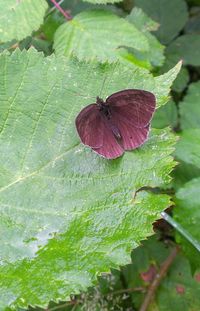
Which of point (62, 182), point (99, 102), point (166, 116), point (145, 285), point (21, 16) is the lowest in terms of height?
point (145, 285)

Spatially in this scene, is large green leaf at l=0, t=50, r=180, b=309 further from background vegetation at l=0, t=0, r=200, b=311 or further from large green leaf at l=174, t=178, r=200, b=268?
large green leaf at l=174, t=178, r=200, b=268

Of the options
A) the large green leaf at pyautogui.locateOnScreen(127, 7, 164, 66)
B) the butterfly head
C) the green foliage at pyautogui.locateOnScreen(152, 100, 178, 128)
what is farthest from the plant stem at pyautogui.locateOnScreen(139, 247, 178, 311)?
the butterfly head

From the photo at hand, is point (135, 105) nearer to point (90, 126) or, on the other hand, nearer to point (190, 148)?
point (90, 126)

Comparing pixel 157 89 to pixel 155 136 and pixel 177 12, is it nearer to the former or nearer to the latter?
pixel 155 136

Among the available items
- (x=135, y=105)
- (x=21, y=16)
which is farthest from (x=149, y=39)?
(x=135, y=105)

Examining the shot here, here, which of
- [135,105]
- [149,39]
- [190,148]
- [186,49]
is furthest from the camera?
[186,49]

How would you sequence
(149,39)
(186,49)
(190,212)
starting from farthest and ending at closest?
(186,49) < (149,39) < (190,212)

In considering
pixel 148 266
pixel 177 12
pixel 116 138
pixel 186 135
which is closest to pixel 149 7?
pixel 177 12
